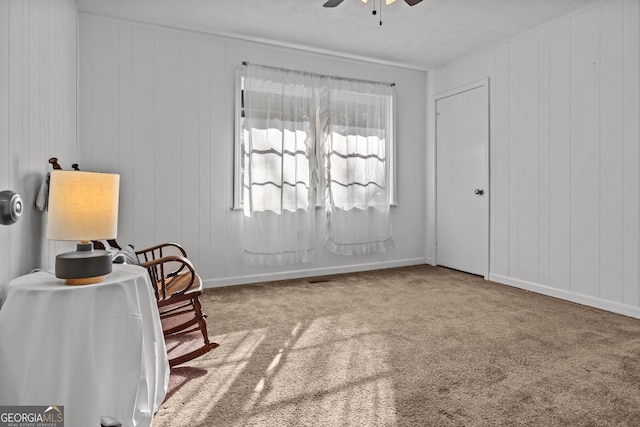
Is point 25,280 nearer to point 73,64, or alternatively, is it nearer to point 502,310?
point 73,64

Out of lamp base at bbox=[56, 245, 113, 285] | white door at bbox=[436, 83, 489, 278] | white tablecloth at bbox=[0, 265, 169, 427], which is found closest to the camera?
white tablecloth at bbox=[0, 265, 169, 427]

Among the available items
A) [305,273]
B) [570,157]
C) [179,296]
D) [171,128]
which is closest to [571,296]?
[570,157]

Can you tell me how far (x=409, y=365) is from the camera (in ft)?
7.61

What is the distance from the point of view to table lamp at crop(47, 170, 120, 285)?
1.68m

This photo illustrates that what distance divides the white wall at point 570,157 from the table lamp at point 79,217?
3.81m

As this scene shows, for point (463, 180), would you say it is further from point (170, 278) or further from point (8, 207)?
point (8, 207)

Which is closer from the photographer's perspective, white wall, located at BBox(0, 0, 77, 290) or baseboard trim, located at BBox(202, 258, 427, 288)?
white wall, located at BBox(0, 0, 77, 290)

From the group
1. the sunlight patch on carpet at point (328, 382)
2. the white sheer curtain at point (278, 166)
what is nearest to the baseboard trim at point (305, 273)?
the white sheer curtain at point (278, 166)

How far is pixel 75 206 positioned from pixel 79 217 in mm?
50

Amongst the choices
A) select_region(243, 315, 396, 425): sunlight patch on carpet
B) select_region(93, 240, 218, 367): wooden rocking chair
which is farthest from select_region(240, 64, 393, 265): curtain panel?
select_region(243, 315, 396, 425): sunlight patch on carpet

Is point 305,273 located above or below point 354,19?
below

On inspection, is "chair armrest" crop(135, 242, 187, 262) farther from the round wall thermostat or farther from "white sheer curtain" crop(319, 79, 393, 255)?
"white sheer curtain" crop(319, 79, 393, 255)

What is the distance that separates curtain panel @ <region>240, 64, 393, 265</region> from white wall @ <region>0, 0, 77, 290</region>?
1814mm

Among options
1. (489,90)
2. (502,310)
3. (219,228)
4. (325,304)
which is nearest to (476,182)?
(489,90)
